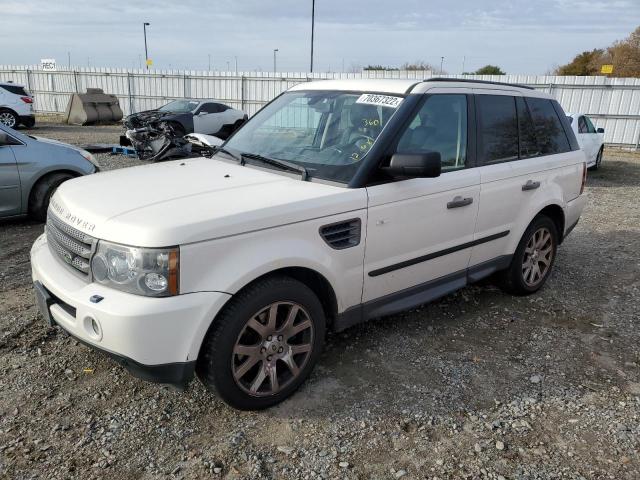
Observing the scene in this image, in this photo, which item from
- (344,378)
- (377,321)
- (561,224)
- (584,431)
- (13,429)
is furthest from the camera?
(561,224)

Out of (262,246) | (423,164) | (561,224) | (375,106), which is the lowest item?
(561,224)

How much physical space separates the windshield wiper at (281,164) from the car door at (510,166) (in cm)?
145

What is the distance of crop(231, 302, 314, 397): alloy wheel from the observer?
9.43 ft

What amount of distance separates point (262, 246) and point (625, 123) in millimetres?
20089

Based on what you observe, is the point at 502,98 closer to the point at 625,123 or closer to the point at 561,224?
the point at 561,224

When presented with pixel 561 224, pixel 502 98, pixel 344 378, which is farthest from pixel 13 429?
pixel 561 224

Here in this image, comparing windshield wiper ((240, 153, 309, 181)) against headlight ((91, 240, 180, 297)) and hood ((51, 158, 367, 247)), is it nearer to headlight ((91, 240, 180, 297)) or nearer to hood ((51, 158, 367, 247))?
hood ((51, 158, 367, 247))

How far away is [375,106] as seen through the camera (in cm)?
359

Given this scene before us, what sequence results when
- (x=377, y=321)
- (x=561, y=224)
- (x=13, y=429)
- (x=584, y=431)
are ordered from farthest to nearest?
(x=561, y=224)
(x=377, y=321)
(x=584, y=431)
(x=13, y=429)

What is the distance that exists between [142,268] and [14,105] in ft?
62.4

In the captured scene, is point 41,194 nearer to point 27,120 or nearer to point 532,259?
point 532,259

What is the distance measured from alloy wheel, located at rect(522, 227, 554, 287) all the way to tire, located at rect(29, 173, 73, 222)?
18.3 feet

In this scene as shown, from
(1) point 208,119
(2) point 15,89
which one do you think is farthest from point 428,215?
(2) point 15,89

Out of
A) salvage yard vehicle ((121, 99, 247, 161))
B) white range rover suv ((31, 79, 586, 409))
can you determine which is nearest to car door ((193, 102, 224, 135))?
salvage yard vehicle ((121, 99, 247, 161))
